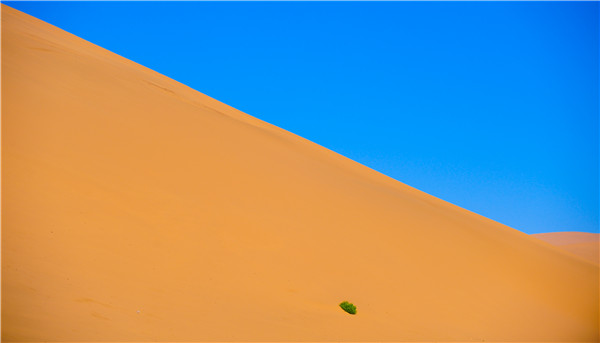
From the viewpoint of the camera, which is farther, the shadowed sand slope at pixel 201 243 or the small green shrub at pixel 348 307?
the small green shrub at pixel 348 307

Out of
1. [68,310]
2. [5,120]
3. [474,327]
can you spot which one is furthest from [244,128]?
[68,310]

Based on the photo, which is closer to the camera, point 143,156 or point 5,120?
point 5,120

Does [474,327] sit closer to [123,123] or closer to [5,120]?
[123,123]

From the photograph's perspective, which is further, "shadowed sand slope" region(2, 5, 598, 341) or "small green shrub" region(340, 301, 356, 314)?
"small green shrub" region(340, 301, 356, 314)

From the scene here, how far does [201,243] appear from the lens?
29.3 feet

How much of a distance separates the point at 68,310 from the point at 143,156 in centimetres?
558

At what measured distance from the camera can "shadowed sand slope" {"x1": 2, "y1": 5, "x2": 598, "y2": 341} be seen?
6.62m

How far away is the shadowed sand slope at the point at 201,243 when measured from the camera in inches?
261

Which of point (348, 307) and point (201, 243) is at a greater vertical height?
point (201, 243)

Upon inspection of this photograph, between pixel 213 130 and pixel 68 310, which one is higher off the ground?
pixel 213 130

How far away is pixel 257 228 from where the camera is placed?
1037 centimetres

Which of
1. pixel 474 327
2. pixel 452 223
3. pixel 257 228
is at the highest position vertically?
pixel 452 223

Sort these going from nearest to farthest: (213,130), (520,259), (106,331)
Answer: (106,331) → (213,130) → (520,259)

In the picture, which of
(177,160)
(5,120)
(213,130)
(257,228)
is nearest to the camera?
(5,120)
